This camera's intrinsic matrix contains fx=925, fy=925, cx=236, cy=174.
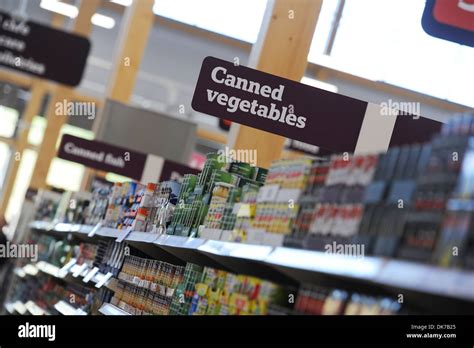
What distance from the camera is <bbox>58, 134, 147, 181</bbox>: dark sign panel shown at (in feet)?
30.7

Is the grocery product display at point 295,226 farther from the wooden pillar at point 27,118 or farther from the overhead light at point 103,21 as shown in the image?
the wooden pillar at point 27,118

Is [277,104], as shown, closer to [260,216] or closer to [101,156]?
[260,216]

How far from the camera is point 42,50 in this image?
6.47 metres

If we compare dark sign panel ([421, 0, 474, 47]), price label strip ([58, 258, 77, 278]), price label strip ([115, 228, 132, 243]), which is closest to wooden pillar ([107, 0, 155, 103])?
price label strip ([58, 258, 77, 278])

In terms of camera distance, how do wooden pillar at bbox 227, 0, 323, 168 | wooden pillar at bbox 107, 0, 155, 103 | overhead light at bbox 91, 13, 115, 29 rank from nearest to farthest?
wooden pillar at bbox 227, 0, 323, 168 < wooden pillar at bbox 107, 0, 155, 103 < overhead light at bbox 91, 13, 115, 29

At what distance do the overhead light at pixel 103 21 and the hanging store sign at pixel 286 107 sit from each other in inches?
576

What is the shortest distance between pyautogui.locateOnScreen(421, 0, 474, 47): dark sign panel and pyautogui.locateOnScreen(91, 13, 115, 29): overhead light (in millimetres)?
15089

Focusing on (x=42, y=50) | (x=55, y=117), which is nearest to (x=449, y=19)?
(x=42, y=50)

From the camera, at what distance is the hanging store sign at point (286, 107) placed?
15.6 ft

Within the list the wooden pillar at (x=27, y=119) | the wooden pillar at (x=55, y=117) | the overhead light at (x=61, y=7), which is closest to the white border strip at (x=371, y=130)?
the wooden pillar at (x=55, y=117)

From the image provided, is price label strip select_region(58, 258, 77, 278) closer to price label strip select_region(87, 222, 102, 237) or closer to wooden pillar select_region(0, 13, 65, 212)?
price label strip select_region(87, 222, 102, 237)

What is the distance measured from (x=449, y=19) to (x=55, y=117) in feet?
29.6

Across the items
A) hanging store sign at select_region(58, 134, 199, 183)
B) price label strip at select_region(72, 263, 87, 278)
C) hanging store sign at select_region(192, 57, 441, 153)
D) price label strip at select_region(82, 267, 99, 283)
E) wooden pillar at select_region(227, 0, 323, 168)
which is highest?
wooden pillar at select_region(227, 0, 323, 168)

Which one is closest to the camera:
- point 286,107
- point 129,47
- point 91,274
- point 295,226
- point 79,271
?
point 295,226
